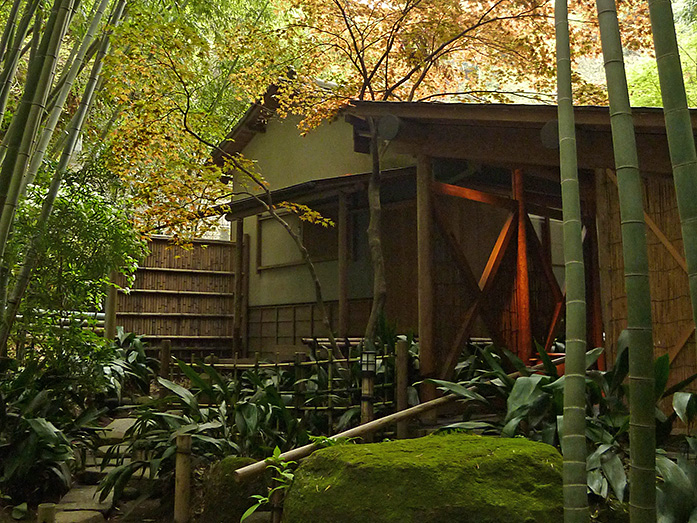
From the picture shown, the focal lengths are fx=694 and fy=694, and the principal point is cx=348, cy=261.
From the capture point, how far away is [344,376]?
20.5ft

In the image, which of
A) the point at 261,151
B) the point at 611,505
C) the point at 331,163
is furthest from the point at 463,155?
the point at 261,151

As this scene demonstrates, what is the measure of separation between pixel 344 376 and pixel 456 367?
1.19 m

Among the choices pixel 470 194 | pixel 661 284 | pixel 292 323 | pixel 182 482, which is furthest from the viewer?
pixel 292 323

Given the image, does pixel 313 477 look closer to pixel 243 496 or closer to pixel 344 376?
pixel 243 496

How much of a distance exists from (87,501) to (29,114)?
10.9 feet

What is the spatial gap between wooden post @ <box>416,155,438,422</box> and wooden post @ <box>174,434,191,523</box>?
2.29m

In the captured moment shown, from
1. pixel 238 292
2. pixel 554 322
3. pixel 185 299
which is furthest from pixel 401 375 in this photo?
pixel 185 299

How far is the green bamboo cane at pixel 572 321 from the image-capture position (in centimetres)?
235

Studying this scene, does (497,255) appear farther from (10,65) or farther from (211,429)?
(10,65)

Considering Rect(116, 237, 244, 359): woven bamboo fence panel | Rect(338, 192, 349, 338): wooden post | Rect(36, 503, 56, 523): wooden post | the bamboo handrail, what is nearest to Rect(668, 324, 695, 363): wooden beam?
the bamboo handrail

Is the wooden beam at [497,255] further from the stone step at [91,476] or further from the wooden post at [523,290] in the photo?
the stone step at [91,476]

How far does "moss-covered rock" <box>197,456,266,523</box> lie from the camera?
16.1 feet

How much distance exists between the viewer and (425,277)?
650cm

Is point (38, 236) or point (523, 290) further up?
point (38, 236)
